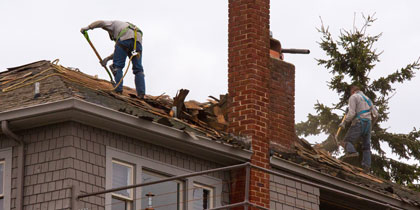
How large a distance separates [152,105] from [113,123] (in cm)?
280

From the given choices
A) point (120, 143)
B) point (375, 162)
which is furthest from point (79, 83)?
point (375, 162)

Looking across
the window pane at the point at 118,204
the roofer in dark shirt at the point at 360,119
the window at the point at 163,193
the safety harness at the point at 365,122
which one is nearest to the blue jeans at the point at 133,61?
the window at the point at 163,193

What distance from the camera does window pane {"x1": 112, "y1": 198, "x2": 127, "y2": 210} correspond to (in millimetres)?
20359

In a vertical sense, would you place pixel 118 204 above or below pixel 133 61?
below

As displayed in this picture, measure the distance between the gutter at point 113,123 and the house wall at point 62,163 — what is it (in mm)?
152

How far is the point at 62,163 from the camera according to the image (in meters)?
19.7

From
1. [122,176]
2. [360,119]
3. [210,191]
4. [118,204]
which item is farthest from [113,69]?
[360,119]

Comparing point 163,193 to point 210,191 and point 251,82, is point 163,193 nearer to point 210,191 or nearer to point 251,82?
point 210,191

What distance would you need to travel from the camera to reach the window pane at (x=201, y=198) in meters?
21.7

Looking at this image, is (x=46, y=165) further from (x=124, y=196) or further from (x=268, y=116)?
(x=268, y=116)

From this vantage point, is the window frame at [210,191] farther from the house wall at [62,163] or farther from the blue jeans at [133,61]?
the blue jeans at [133,61]

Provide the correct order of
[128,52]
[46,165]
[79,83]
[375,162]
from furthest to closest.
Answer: [375,162]
[128,52]
[79,83]
[46,165]

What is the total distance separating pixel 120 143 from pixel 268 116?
12.2ft

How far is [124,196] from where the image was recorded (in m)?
20.5
